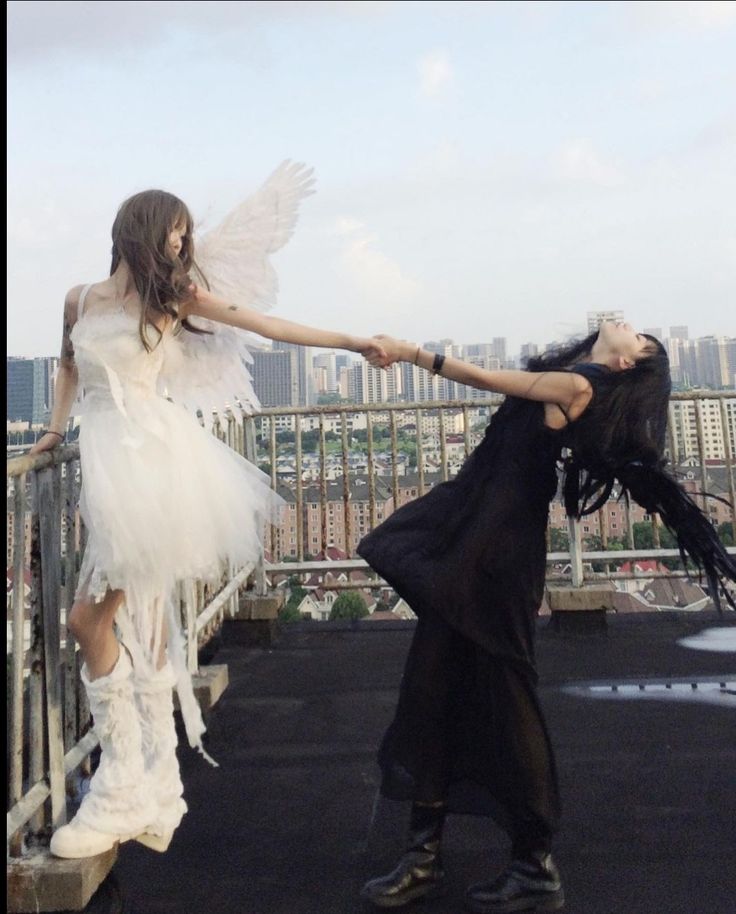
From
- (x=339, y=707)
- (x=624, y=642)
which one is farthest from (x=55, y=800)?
(x=624, y=642)

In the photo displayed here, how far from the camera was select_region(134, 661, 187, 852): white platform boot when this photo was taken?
2117 mm

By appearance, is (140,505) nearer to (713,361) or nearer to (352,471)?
(352,471)

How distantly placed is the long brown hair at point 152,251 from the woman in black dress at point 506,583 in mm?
707

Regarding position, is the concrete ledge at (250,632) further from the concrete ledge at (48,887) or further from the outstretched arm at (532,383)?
the outstretched arm at (532,383)

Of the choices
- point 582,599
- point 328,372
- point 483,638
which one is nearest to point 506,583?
point 483,638

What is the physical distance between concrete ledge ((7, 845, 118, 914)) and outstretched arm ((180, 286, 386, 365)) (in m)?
1.40

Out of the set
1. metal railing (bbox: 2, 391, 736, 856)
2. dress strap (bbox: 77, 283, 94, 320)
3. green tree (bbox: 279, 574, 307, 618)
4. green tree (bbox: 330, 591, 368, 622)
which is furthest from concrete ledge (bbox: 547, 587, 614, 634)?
dress strap (bbox: 77, 283, 94, 320)

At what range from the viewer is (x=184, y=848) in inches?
90.3

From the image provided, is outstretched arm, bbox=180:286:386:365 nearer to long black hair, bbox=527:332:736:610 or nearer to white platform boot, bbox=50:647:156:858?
long black hair, bbox=527:332:736:610

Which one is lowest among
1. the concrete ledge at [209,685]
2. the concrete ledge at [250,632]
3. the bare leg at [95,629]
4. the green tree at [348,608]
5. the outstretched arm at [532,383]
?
the concrete ledge at [209,685]

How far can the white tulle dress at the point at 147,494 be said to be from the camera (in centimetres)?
195

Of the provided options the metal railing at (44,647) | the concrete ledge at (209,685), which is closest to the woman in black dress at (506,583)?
the metal railing at (44,647)

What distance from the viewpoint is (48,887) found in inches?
78.4

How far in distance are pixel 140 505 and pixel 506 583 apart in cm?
91
